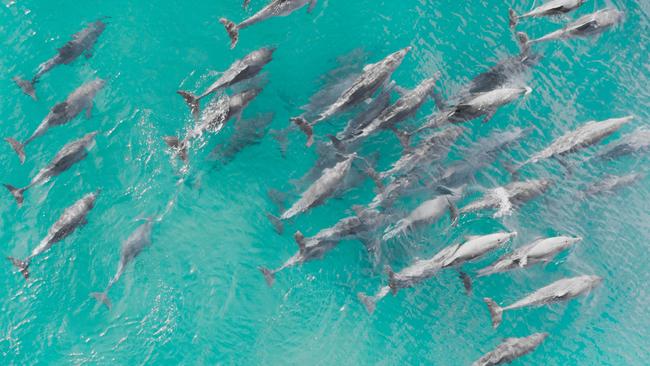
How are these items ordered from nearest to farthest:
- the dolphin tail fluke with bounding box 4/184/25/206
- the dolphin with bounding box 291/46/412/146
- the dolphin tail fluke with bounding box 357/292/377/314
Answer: the dolphin with bounding box 291/46/412/146 → the dolphin tail fluke with bounding box 4/184/25/206 → the dolphin tail fluke with bounding box 357/292/377/314

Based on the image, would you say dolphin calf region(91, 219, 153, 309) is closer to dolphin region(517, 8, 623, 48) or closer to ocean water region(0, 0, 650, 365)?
ocean water region(0, 0, 650, 365)

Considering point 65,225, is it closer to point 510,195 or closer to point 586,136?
point 510,195

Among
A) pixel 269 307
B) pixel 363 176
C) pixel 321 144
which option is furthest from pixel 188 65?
A: pixel 269 307

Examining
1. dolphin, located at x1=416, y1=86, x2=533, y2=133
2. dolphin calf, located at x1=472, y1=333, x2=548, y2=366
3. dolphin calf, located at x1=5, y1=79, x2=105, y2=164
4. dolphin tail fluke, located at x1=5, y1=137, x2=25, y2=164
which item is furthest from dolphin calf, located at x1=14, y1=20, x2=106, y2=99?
dolphin calf, located at x1=472, y1=333, x2=548, y2=366

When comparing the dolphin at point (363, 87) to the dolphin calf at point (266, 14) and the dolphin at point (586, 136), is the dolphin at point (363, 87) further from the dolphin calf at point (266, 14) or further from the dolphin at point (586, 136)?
the dolphin at point (586, 136)

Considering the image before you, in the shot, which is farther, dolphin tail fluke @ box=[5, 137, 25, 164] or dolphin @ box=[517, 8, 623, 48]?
dolphin tail fluke @ box=[5, 137, 25, 164]

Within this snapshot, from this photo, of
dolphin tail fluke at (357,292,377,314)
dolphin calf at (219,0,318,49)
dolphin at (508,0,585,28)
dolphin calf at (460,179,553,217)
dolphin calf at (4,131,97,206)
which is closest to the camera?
dolphin at (508,0,585,28)

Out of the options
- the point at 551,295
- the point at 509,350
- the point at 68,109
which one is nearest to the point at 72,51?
the point at 68,109

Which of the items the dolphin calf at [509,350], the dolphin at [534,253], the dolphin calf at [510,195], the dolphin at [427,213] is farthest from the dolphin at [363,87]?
the dolphin calf at [509,350]
